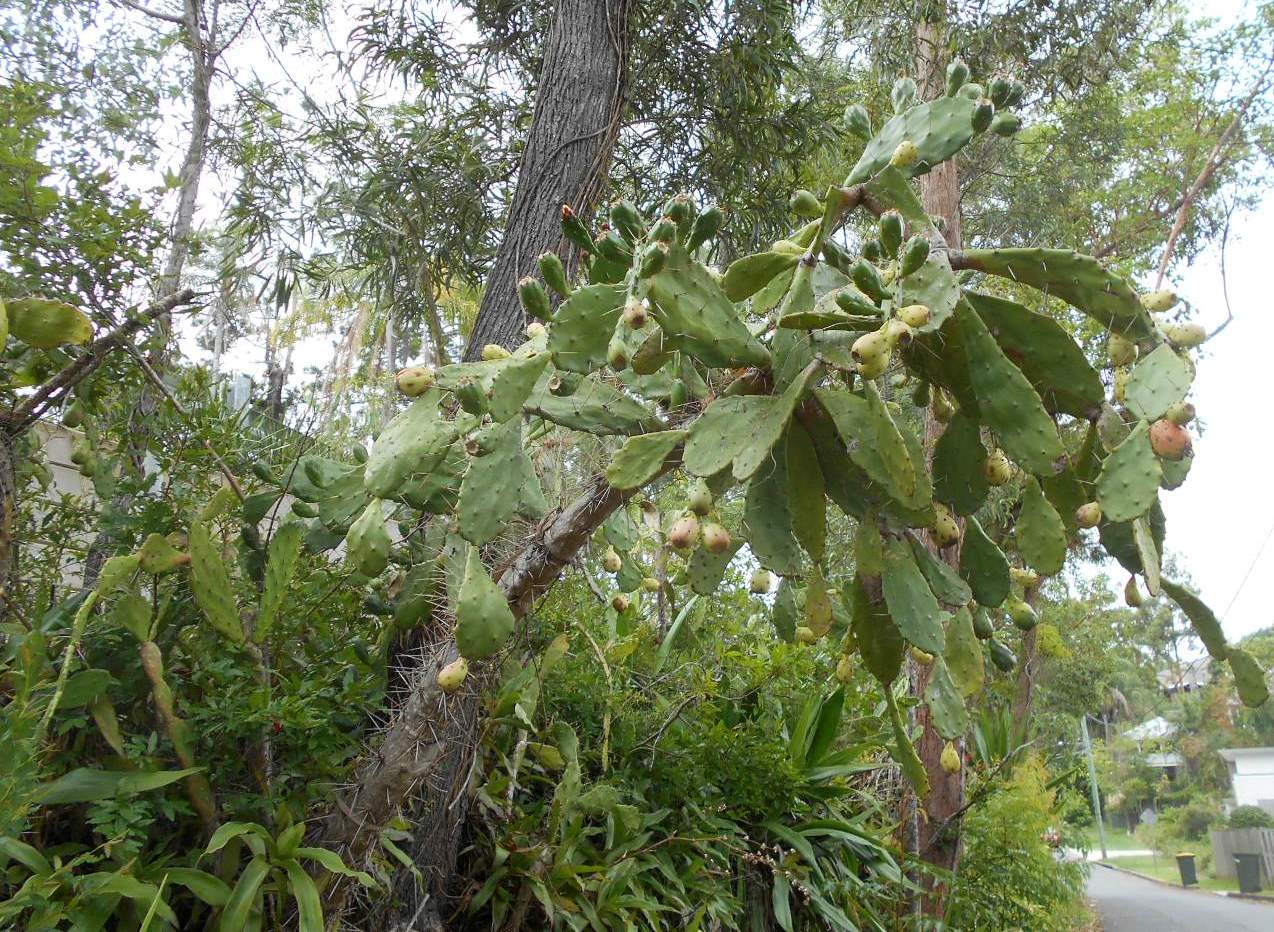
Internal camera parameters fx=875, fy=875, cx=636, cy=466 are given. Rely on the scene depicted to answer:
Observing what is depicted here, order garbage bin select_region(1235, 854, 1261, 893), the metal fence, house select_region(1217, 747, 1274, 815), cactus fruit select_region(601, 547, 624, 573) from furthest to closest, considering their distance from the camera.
→ house select_region(1217, 747, 1274, 815) < the metal fence < garbage bin select_region(1235, 854, 1261, 893) < cactus fruit select_region(601, 547, 624, 573)

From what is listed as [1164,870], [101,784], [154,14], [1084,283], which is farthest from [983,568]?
[1164,870]

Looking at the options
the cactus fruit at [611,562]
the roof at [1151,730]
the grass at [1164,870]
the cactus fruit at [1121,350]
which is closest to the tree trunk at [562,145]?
the cactus fruit at [611,562]

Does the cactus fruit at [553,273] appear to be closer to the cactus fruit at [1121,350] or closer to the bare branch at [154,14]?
the cactus fruit at [1121,350]

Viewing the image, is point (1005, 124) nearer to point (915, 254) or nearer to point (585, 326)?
point (915, 254)

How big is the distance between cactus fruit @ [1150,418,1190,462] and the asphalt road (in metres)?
11.3

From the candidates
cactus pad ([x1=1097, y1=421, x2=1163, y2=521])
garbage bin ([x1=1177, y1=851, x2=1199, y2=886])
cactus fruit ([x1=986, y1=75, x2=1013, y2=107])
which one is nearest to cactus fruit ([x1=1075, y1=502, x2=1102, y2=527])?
cactus pad ([x1=1097, y1=421, x2=1163, y2=521])

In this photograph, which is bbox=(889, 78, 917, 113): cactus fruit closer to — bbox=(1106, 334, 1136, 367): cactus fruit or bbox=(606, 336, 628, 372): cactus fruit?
bbox=(1106, 334, 1136, 367): cactus fruit

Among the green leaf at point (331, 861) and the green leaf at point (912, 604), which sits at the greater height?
the green leaf at point (912, 604)

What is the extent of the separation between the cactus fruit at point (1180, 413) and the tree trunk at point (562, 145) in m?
1.79

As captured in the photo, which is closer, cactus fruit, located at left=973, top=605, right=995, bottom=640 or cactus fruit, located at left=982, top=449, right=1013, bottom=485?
cactus fruit, located at left=982, top=449, right=1013, bottom=485

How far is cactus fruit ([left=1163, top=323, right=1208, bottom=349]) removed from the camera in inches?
Result: 63.4

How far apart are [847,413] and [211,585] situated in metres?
1.26

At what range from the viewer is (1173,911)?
44.0 ft

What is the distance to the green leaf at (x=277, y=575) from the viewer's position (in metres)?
1.81
